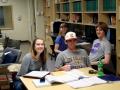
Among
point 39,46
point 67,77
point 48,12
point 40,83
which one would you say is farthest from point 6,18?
point 40,83

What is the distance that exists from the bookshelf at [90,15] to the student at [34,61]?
63.1 inches

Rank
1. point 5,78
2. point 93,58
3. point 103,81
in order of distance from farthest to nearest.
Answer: point 93,58
point 5,78
point 103,81

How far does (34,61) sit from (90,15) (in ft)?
9.48

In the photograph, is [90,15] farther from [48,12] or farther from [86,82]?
[48,12]

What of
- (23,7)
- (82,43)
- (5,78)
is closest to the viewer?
(5,78)

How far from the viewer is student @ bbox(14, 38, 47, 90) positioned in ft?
10.5

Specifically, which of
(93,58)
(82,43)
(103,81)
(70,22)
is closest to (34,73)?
(103,81)

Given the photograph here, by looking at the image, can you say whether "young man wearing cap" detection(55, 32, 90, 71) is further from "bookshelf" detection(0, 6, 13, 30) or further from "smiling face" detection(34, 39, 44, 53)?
"bookshelf" detection(0, 6, 13, 30)

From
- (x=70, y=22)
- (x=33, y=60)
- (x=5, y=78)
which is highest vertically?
(x=70, y=22)

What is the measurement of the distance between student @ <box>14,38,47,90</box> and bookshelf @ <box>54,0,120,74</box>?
1.60m

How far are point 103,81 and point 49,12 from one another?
6.60 metres

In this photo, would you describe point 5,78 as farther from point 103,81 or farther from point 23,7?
point 23,7

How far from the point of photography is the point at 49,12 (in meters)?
9.01

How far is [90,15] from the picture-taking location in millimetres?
5781
